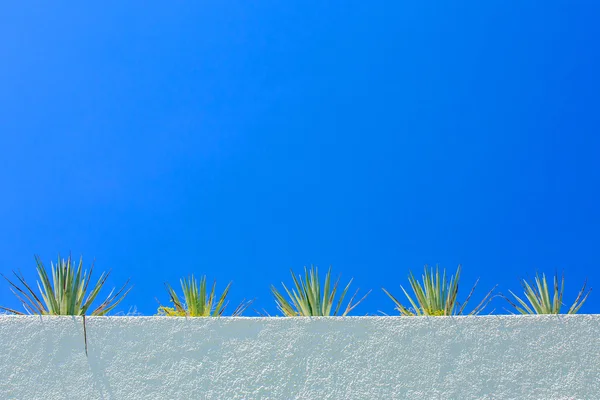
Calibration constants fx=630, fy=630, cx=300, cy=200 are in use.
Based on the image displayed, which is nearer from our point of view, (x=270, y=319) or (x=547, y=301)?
(x=270, y=319)

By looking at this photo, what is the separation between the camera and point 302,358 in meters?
4.16

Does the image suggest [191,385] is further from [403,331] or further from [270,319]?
[403,331]

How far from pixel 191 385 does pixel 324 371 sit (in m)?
0.87

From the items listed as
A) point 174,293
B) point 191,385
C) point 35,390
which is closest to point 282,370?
point 191,385

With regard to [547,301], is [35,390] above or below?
below

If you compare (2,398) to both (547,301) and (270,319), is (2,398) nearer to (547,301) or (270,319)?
(270,319)

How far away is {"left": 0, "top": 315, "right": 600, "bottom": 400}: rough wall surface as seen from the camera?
13.4ft

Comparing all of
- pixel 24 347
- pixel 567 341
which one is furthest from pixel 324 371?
pixel 24 347

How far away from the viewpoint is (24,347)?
416 centimetres

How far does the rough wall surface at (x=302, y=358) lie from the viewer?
410 centimetres

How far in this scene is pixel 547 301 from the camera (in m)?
4.60

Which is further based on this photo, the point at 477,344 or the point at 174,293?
the point at 174,293

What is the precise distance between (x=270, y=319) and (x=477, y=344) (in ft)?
4.59

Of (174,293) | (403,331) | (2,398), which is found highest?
(174,293)
